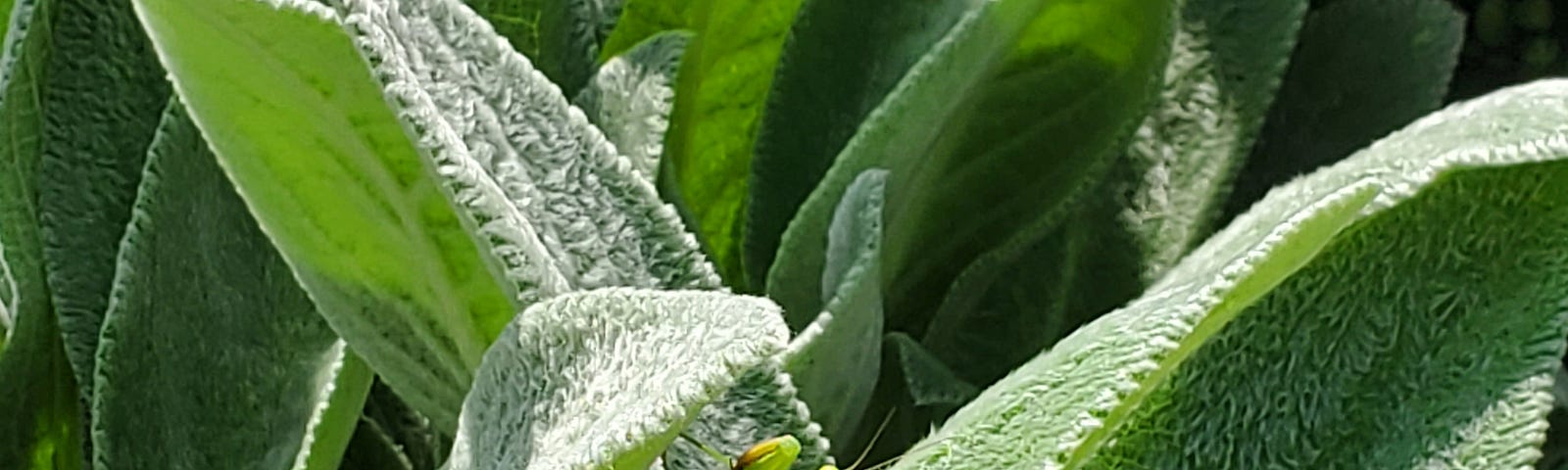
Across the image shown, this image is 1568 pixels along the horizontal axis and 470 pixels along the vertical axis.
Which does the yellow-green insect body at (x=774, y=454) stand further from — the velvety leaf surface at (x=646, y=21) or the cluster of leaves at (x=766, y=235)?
the velvety leaf surface at (x=646, y=21)

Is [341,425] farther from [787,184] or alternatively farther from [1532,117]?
[1532,117]

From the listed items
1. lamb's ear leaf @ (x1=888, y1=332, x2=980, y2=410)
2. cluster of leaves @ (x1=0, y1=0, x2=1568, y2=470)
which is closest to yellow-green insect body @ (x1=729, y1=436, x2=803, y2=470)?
→ cluster of leaves @ (x1=0, y1=0, x2=1568, y2=470)

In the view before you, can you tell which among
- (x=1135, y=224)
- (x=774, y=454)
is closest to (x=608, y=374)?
(x=774, y=454)

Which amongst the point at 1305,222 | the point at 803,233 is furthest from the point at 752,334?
the point at 803,233

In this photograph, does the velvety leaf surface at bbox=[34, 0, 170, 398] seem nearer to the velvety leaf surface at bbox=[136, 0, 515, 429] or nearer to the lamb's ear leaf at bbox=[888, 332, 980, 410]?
the velvety leaf surface at bbox=[136, 0, 515, 429]

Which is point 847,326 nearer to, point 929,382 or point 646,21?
point 929,382
